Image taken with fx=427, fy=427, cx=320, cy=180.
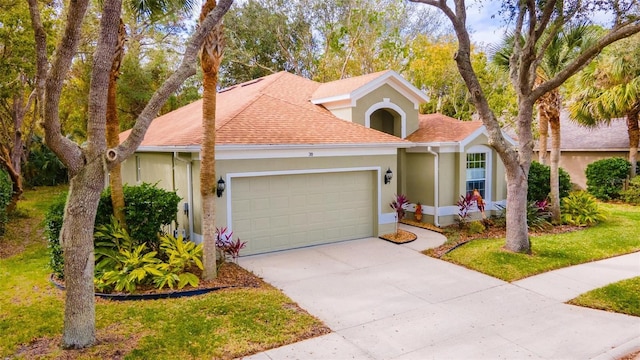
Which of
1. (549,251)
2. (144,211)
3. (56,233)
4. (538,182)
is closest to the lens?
(56,233)

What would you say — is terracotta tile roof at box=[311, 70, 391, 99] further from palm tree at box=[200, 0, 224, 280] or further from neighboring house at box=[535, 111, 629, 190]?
neighboring house at box=[535, 111, 629, 190]

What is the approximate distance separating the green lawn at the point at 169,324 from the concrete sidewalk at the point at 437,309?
397 millimetres

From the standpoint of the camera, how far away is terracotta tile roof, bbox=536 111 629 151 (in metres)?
21.5

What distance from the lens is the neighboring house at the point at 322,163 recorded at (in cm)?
1060

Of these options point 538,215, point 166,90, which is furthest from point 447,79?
point 166,90

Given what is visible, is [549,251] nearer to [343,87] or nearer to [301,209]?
[301,209]

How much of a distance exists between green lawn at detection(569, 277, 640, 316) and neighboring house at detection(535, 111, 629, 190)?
619 inches

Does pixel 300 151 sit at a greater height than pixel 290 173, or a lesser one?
greater

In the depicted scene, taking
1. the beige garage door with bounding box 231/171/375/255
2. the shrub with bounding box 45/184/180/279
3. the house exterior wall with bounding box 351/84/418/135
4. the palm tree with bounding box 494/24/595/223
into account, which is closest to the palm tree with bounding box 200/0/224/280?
the shrub with bounding box 45/184/180/279

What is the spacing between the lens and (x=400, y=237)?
12492mm

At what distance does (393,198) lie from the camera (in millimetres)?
12992

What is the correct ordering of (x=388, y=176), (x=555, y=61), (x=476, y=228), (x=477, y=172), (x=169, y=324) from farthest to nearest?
(x=477, y=172) → (x=476, y=228) → (x=555, y=61) → (x=388, y=176) → (x=169, y=324)

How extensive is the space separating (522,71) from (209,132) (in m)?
7.37

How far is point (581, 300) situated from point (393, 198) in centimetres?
603
